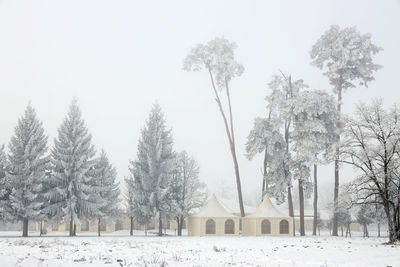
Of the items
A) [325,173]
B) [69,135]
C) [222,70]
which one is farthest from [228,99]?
[325,173]

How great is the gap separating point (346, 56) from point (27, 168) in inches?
1207

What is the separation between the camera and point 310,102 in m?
34.9

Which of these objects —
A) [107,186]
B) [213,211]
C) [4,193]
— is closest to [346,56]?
[213,211]

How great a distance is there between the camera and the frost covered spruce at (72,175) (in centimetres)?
3538

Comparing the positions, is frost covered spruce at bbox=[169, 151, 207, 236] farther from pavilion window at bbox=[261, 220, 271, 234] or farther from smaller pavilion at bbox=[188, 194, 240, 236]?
pavilion window at bbox=[261, 220, 271, 234]

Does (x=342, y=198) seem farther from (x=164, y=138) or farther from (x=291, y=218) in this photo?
(x=164, y=138)

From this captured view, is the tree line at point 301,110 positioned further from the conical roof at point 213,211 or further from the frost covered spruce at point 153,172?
the frost covered spruce at point 153,172

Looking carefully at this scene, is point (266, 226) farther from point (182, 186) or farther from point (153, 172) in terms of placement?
point (153, 172)

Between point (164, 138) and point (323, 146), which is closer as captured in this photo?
point (323, 146)

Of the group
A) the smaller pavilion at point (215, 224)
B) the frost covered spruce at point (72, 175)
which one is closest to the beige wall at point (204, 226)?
the smaller pavilion at point (215, 224)

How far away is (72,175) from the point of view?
119 feet

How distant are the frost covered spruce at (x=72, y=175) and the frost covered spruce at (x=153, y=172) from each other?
394 centimetres

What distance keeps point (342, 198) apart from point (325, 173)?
17365cm

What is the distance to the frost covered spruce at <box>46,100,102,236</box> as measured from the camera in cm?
3538
